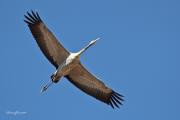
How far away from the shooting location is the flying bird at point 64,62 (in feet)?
88.3

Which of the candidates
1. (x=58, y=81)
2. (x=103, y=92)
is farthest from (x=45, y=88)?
(x=103, y=92)

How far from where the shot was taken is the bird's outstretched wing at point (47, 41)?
89.6 ft

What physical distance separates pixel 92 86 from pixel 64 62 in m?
2.20

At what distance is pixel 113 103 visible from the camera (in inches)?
1139

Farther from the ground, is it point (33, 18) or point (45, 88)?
point (33, 18)

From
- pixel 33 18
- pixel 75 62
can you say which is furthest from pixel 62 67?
pixel 33 18

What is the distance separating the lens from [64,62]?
27172mm

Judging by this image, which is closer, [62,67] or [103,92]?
[62,67]

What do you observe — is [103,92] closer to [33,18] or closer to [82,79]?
[82,79]

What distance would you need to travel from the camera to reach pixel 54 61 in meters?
27.6

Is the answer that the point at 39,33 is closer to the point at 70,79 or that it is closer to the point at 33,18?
the point at 33,18

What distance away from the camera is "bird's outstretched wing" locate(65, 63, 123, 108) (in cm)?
2797

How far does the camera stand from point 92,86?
2847cm

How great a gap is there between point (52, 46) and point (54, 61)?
2.37 feet
